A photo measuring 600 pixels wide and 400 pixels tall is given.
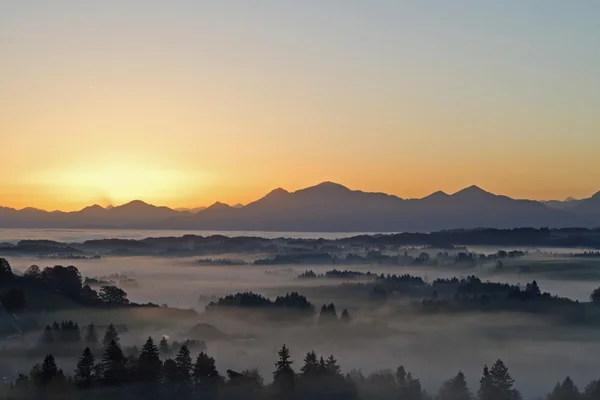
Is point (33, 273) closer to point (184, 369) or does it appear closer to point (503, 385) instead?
point (184, 369)

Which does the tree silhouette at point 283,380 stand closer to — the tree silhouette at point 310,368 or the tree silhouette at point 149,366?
the tree silhouette at point 310,368

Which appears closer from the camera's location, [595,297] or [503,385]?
[503,385]

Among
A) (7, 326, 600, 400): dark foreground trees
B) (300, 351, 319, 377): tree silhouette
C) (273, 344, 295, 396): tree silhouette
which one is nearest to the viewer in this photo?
(7, 326, 600, 400): dark foreground trees

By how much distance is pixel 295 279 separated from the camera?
431ft

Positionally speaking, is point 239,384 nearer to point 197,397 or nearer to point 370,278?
point 197,397

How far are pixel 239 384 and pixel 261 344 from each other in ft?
77.8

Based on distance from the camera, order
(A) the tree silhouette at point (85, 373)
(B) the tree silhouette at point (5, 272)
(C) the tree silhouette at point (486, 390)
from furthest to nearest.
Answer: (B) the tree silhouette at point (5, 272) → (C) the tree silhouette at point (486, 390) → (A) the tree silhouette at point (85, 373)

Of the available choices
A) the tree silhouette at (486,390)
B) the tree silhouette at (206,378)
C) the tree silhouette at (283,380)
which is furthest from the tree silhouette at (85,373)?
the tree silhouette at (486,390)

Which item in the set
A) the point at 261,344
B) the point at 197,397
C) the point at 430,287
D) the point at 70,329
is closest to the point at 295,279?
the point at 430,287

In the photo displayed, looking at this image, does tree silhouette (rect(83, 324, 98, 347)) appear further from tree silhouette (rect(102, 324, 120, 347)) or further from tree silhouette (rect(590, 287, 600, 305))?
tree silhouette (rect(590, 287, 600, 305))

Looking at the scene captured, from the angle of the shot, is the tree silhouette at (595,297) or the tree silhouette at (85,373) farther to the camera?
the tree silhouette at (595,297)

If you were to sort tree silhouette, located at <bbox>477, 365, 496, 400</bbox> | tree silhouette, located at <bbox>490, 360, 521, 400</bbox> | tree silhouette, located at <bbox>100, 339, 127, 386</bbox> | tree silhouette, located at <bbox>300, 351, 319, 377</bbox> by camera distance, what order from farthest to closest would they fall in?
tree silhouette, located at <bbox>490, 360, 521, 400</bbox> → tree silhouette, located at <bbox>477, 365, 496, 400</bbox> → tree silhouette, located at <bbox>300, 351, 319, 377</bbox> → tree silhouette, located at <bbox>100, 339, 127, 386</bbox>

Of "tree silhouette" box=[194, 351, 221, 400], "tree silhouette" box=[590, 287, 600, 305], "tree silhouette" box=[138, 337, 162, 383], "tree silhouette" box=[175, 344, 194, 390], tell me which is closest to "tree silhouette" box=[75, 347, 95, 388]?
"tree silhouette" box=[138, 337, 162, 383]

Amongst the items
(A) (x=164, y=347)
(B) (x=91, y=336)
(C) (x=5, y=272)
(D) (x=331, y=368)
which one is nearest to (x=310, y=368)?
(D) (x=331, y=368)
